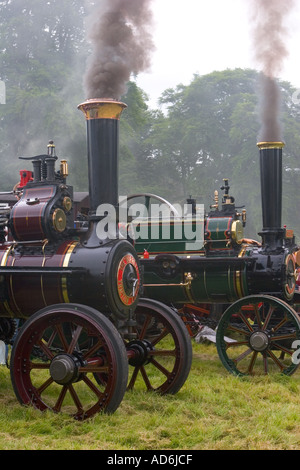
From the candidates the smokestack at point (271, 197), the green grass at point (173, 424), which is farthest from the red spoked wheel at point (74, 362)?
the smokestack at point (271, 197)

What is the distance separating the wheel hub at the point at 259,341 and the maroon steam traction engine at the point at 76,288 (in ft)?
4.36

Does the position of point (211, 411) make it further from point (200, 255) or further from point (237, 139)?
point (237, 139)

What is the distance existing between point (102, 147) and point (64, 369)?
1601 millimetres

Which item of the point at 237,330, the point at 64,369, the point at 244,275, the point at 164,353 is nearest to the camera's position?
the point at 64,369

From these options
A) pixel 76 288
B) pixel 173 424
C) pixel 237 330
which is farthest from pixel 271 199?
pixel 173 424

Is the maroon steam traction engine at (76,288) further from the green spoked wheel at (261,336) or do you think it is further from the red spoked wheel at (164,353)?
the green spoked wheel at (261,336)

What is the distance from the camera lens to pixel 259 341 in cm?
611

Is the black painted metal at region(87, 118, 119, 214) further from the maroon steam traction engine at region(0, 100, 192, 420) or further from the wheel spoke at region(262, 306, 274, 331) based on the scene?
the wheel spoke at region(262, 306, 274, 331)

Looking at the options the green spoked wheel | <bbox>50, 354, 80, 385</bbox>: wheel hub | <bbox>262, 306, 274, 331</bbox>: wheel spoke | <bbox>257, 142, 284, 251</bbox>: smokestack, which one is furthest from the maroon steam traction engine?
<bbox>257, 142, 284, 251</bbox>: smokestack

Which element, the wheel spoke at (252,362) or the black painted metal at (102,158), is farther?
the wheel spoke at (252,362)

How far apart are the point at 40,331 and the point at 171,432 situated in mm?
1106

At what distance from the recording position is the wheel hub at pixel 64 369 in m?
4.04

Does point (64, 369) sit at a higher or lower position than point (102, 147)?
lower

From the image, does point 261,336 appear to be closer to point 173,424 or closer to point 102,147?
point 173,424
